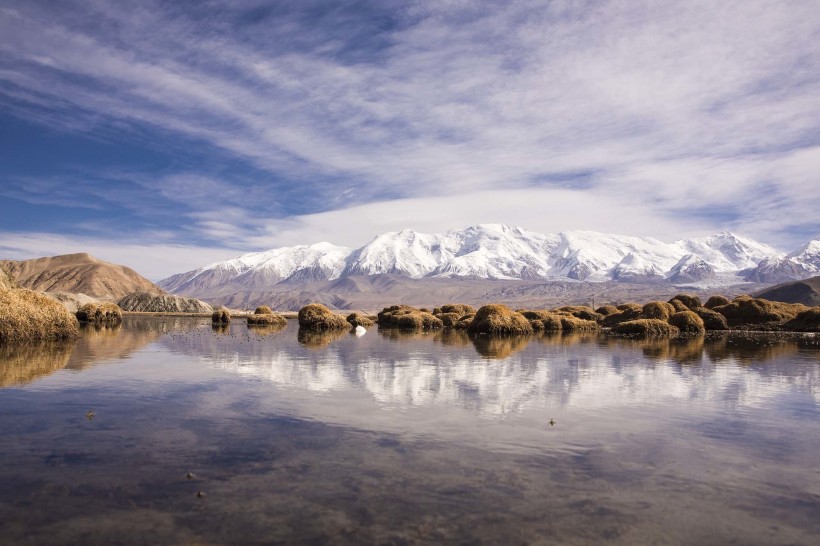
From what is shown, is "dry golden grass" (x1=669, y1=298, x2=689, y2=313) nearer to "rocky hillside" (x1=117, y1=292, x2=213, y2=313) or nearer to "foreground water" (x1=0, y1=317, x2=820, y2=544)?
"foreground water" (x1=0, y1=317, x2=820, y2=544)

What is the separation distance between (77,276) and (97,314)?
4952 inches

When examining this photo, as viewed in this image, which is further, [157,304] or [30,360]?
[157,304]

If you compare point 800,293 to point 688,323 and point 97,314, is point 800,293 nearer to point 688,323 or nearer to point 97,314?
point 688,323

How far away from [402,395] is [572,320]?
42444 mm

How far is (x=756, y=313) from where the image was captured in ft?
184

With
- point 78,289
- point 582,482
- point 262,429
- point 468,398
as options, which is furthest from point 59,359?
point 78,289

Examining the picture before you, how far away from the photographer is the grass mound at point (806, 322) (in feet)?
161

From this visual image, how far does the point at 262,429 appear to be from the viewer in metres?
10.5

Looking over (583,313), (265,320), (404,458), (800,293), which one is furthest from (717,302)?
(800,293)

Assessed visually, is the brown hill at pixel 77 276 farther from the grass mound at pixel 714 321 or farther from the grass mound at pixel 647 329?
the grass mound at pixel 714 321

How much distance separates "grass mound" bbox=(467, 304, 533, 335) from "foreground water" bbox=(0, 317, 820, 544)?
980 inches

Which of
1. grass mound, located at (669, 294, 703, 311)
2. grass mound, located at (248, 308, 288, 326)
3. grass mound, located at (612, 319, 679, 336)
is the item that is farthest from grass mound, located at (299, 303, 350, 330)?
grass mound, located at (669, 294, 703, 311)

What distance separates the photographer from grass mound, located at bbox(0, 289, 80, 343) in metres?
25.9

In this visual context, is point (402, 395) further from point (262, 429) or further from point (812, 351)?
point (812, 351)
